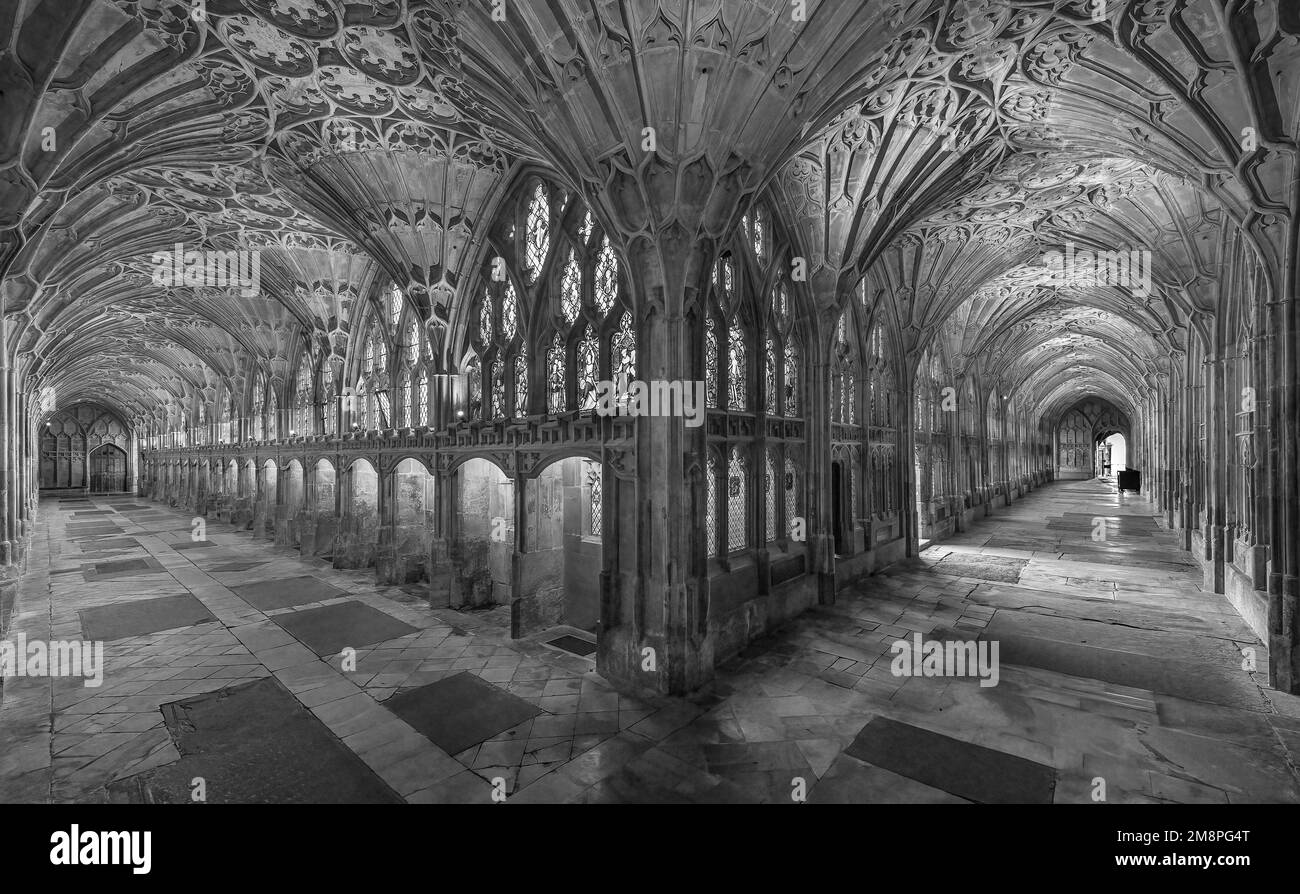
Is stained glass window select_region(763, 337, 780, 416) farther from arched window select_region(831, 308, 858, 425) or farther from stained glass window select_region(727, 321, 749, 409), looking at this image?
arched window select_region(831, 308, 858, 425)

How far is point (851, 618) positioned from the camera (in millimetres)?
9547

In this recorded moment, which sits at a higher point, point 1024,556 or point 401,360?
point 401,360

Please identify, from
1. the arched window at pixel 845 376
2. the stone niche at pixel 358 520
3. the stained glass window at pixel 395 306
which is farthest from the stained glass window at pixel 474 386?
the arched window at pixel 845 376

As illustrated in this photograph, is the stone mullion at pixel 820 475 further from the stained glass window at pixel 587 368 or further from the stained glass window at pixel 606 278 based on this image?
the stained glass window at pixel 587 368

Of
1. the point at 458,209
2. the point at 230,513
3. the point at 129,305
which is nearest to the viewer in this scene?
the point at 458,209

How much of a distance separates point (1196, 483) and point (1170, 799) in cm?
1627

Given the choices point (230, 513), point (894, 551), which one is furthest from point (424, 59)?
point (230, 513)

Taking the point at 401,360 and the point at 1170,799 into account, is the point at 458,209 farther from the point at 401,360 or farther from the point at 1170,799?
the point at 1170,799

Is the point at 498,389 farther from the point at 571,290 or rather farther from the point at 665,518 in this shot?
the point at 665,518

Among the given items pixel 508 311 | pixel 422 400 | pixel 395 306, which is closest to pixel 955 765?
pixel 508 311

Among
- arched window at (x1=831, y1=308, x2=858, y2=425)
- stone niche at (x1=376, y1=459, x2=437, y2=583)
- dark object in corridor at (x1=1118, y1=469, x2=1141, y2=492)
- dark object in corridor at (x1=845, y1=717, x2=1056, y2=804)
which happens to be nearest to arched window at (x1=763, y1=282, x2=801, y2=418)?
arched window at (x1=831, y1=308, x2=858, y2=425)

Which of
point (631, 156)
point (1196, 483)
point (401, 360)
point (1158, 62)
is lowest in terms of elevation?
point (1196, 483)

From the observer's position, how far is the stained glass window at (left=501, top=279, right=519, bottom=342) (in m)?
11.1

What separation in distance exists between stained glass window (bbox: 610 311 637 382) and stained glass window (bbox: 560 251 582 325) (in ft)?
3.91
